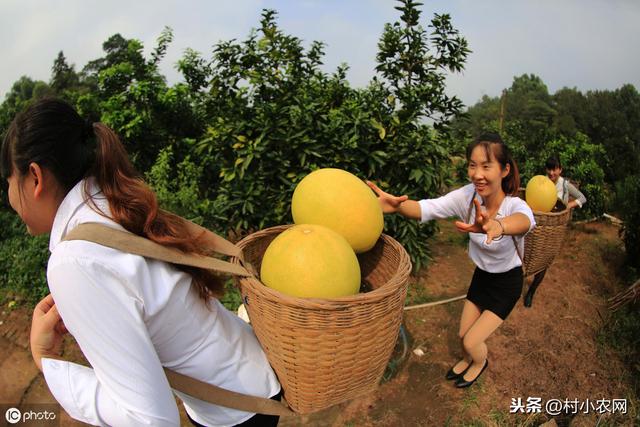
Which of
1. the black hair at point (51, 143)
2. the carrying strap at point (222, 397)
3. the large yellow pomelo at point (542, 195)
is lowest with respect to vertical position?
the large yellow pomelo at point (542, 195)

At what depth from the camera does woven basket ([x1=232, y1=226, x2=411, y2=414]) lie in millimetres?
1262

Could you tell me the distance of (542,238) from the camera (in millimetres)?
3693

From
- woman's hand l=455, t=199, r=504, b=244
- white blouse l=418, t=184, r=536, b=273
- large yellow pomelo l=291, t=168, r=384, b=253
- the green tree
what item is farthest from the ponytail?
the green tree

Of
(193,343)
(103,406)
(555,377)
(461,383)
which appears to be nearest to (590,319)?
(555,377)

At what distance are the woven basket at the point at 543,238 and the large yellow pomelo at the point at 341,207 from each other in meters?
2.45

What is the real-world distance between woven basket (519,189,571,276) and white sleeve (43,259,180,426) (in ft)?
11.0

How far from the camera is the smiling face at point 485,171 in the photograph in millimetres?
2691

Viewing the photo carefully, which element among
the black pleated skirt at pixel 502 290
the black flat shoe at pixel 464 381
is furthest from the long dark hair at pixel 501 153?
the black flat shoe at pixel 464 381

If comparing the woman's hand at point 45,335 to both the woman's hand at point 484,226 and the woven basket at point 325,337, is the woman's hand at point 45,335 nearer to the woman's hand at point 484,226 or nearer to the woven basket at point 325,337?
the woven basket at point 325,337

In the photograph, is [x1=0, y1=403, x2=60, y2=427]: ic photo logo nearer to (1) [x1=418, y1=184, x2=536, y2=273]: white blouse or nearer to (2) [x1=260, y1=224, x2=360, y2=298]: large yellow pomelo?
(2) [x1=260, y1=224, x2=360, y2=298]: large yellow pomelo

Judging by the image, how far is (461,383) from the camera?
Answer: 3582 mm

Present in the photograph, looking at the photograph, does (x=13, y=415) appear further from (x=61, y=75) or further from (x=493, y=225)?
(x=61, y=75)

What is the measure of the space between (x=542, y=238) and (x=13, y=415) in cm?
463

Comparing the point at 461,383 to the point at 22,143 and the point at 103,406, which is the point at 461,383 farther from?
the point at 22,143
